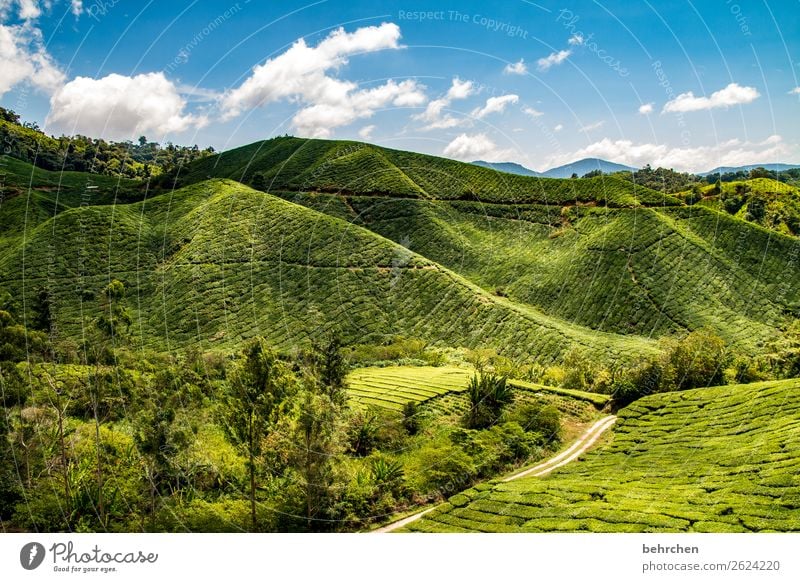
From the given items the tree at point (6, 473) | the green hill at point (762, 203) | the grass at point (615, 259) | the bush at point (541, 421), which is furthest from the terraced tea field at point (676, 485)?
the green hill at point (762, 203)

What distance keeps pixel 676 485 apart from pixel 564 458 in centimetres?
553

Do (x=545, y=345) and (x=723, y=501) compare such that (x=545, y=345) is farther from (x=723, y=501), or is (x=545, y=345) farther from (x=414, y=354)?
(x=723, y=501)

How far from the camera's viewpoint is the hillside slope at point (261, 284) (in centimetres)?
4834

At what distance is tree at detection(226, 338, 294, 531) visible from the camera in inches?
671

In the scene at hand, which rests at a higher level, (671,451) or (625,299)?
(625,299)

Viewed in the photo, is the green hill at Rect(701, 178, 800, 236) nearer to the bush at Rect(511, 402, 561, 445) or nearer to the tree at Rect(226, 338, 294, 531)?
the bush at Rect(511, 402, 561, 445)

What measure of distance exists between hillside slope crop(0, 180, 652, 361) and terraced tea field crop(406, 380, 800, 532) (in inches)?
944

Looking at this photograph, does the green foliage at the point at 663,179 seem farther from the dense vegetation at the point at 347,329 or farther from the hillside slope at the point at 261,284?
the hillside slope at the point at 261,284

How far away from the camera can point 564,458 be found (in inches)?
865

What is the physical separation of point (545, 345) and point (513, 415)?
2330 cm

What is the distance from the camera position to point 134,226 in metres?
62.0

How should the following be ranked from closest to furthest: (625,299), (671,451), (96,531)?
(96,531) < (671,451) < (625,299)

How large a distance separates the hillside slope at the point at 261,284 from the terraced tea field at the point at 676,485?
78.7ft
